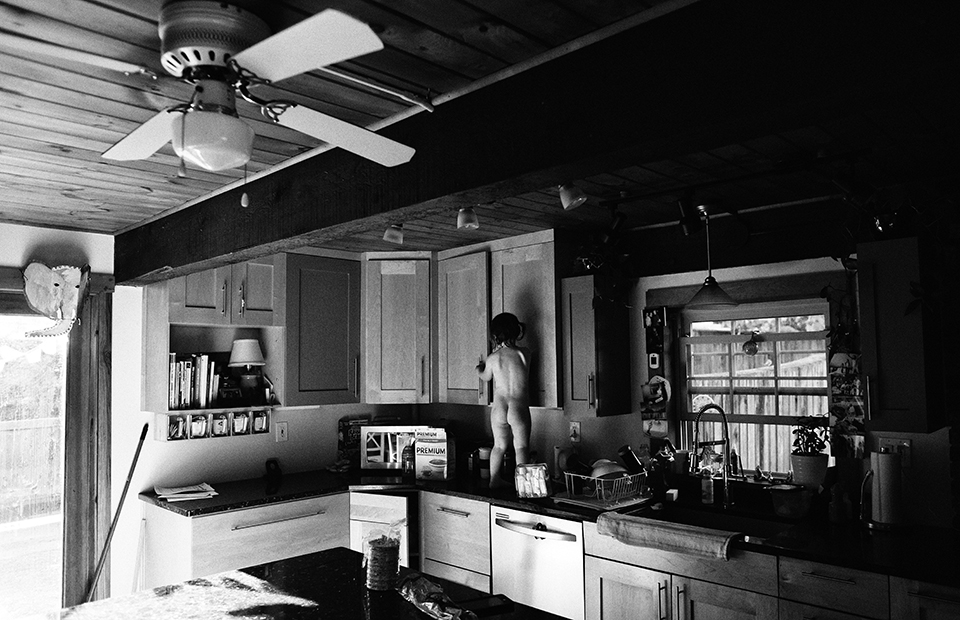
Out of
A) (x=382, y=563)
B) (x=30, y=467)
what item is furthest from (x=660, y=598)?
(x=30, y=467)

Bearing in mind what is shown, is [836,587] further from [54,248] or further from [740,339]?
[54,248]

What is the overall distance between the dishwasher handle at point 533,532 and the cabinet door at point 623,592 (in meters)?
0.13

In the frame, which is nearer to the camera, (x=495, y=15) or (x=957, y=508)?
(x=495, y=15)

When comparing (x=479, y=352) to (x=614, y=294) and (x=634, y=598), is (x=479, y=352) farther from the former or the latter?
(x=634, y=598)

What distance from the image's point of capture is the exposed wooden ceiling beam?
125 cm

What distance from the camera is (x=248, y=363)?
166 inches

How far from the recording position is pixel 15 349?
12.4ft

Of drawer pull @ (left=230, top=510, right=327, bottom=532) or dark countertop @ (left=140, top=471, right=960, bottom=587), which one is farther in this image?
drawer pull @ (left=230, top=510, right=327, bottom=532)

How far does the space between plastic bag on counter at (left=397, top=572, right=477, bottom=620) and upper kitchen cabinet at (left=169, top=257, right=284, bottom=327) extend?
2.45m

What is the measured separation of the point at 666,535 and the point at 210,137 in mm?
2401

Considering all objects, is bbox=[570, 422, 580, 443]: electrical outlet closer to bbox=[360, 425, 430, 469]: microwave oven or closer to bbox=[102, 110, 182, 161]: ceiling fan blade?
bbox=[360, 425, 430, 469]: microwave oven

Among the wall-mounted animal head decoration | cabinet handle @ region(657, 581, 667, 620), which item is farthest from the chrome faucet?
the wall-mounted animal head decoration

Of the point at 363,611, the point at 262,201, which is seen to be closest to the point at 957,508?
the point at 363,611

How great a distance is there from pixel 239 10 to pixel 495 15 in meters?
0.56
